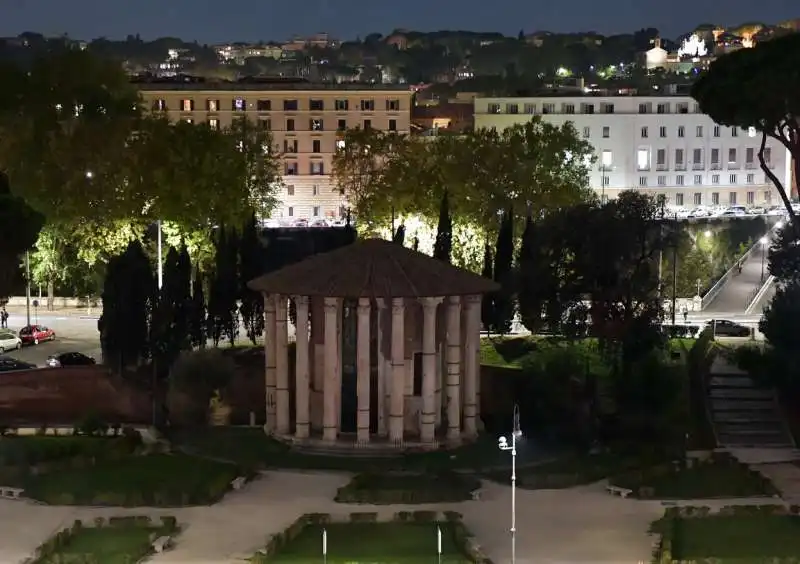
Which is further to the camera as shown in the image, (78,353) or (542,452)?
(78,353)

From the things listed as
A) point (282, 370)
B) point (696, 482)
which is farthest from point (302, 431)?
point (696, 482)

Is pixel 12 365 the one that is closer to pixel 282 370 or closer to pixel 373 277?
pixel 282 370

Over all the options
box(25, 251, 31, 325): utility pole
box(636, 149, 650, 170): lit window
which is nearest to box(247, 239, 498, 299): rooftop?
box(25, 251, 31, 325): utility pole

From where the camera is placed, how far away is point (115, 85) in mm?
79062

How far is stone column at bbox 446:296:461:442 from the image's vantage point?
42.3 meters

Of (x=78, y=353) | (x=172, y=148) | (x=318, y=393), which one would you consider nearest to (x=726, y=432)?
(x=318, y=393)

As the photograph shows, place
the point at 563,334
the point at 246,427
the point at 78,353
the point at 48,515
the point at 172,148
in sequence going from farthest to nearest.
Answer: the point at 172,148
the point at 78,353
the point at 563,334
the point at 246,427
the point at 48,515

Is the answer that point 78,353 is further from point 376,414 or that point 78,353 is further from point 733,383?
point 733,383

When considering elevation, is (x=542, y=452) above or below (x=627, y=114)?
below

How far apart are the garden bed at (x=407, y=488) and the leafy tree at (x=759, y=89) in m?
20.5

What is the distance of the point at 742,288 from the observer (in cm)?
7162

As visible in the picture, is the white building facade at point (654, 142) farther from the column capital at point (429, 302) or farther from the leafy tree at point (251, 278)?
the column capital at point (429, 302)

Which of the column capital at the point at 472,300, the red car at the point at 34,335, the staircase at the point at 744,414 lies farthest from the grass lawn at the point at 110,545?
the red car at the point at 34,335

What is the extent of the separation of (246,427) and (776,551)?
63.5 ft
